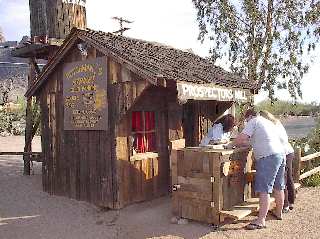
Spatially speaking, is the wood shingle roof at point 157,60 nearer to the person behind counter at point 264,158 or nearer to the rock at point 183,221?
the person behind counter at point 264,158

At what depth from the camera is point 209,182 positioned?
21.6 ft

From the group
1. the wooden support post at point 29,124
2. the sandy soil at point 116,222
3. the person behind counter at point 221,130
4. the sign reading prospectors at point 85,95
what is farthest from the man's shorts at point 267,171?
the wooden support post at point 29,124

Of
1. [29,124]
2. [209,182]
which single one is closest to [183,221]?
[209,182]

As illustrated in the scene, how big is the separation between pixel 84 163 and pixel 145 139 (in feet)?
5.21

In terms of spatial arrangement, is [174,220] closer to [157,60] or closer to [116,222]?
[116,222]

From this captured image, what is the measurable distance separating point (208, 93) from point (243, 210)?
2627 mm

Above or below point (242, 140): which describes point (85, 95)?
above

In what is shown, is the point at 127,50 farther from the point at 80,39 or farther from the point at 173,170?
the point at 173,170

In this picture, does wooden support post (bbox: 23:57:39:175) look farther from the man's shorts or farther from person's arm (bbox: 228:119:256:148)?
the man's shorts

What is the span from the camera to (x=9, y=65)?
215ft

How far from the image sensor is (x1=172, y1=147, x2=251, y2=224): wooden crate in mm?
6539

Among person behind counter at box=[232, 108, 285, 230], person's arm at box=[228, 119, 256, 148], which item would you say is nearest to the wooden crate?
person's arm at box=[228, 119, 256, 148]

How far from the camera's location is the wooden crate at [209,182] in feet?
21.5

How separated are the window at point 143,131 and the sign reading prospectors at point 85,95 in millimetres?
714
